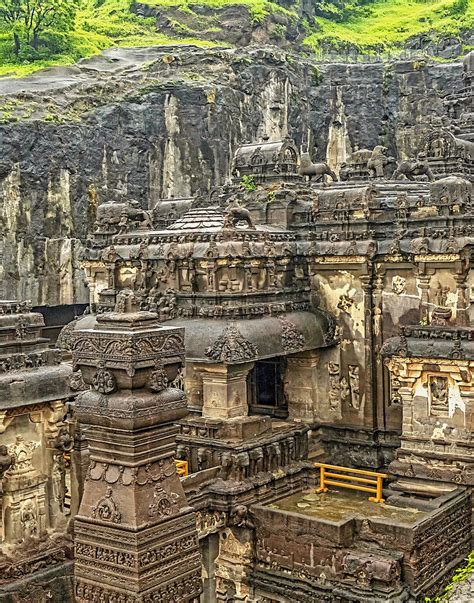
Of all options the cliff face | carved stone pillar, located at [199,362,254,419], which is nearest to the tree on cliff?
the cliff face

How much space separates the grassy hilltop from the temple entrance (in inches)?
1039

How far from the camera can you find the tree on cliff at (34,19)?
147ft

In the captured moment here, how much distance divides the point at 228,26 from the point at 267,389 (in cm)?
3640

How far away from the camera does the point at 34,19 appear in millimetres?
46625

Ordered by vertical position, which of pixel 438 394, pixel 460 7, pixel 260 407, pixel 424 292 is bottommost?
pixel 260 407

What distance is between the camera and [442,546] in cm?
1493

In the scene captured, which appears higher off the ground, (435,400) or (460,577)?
(435,400)

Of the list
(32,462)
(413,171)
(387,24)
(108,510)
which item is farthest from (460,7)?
(108,510)

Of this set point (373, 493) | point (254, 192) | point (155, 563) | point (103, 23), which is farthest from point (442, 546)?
point (103, 23)

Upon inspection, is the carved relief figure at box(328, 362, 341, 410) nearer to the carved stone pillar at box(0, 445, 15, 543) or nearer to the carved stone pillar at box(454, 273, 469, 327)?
the carved stone pillar at box(454, 273, 469, 327)

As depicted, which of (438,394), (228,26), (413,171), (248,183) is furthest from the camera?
(228,26)

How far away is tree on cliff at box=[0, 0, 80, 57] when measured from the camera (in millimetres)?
44906

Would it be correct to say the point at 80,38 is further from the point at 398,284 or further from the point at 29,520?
the point at 29,520

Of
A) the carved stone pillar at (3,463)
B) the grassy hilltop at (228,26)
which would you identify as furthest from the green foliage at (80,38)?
the carved stone pillar at (3,463)
